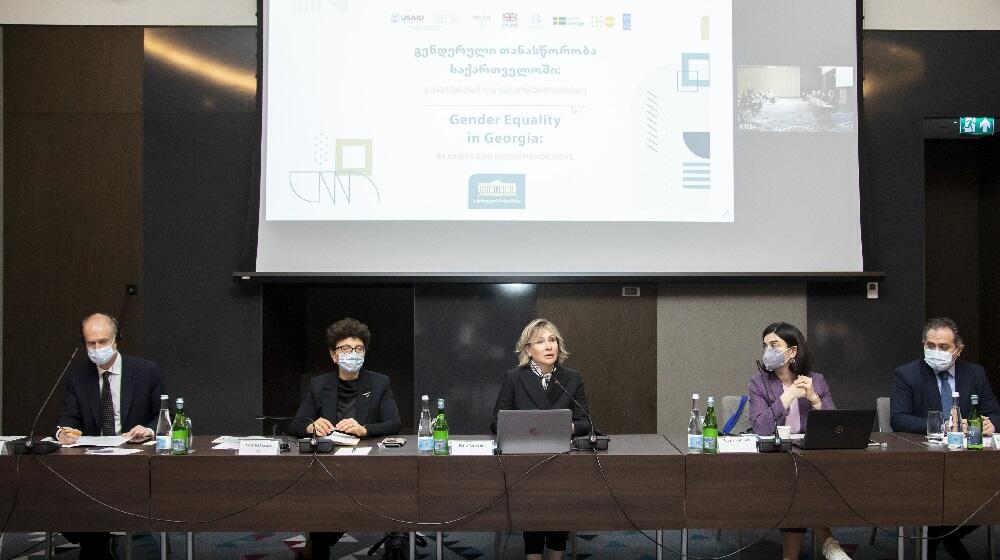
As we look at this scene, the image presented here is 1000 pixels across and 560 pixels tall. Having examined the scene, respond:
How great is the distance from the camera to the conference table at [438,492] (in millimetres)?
2965

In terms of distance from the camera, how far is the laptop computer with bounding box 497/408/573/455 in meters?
3.02

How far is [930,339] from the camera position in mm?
3625

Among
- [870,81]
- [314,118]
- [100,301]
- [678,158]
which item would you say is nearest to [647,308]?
[678,158]

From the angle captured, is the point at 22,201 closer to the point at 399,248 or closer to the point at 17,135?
the point at 17,135

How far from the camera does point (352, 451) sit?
3.12 m

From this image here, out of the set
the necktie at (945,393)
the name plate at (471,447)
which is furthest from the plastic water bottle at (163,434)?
the necktie at (945,393)

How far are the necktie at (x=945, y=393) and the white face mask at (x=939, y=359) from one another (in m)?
0.11

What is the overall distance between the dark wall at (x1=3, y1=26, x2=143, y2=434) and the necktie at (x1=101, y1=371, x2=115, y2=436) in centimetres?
158

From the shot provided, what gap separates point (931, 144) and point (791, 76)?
1.72 m

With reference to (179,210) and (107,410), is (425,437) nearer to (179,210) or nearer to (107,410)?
(107,410)

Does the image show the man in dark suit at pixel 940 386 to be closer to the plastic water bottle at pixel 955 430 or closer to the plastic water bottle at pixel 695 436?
the plastic water bottle at pixel 955 430

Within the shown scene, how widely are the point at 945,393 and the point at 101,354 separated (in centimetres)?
366

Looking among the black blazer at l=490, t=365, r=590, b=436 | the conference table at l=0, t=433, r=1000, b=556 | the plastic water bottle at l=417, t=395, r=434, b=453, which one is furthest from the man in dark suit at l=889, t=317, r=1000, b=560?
the plastic water bottle at l=417, t=395, r=434, b=453

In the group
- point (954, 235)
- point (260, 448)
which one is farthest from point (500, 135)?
point (954, 235)
